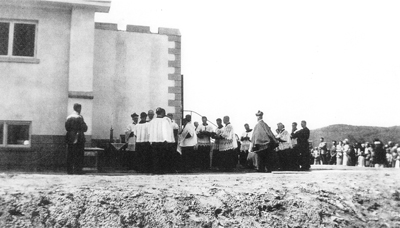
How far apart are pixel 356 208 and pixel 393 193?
2.82 feet

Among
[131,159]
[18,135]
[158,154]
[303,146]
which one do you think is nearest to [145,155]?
[158,154]

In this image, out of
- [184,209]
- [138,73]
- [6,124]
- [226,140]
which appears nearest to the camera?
[184,209]

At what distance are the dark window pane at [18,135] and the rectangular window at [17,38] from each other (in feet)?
6.23

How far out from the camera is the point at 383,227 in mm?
5824

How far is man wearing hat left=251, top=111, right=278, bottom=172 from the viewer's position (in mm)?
11719

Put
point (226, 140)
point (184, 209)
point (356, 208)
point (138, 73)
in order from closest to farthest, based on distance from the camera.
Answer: point (184, 209)
point (356, 208)
point (226, 140)
point (138, 73)

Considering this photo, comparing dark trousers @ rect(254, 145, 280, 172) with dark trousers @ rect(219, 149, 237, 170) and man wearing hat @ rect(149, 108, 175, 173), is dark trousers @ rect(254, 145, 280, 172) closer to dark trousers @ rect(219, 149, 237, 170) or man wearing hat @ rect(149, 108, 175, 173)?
dark trousers @ rect(219, 149, 237, 170)

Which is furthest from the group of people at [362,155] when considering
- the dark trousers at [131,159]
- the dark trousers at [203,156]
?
the dark trousers at [131,159]

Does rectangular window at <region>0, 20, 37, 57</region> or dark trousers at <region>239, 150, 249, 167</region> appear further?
dark trousers at <region>239, 150, 249, 167</region>

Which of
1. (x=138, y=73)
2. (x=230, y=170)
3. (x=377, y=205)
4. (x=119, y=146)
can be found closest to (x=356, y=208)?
(x=377, y=205)

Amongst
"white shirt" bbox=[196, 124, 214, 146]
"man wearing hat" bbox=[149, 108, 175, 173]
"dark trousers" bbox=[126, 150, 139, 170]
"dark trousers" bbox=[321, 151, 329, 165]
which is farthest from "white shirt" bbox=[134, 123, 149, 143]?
"dark trousers" bbox=[321, 151, 329, 165]

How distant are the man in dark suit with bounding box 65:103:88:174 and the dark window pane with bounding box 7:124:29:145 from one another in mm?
2803

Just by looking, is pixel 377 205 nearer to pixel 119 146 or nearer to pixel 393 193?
pixel 393 193

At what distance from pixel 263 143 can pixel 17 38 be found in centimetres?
696
